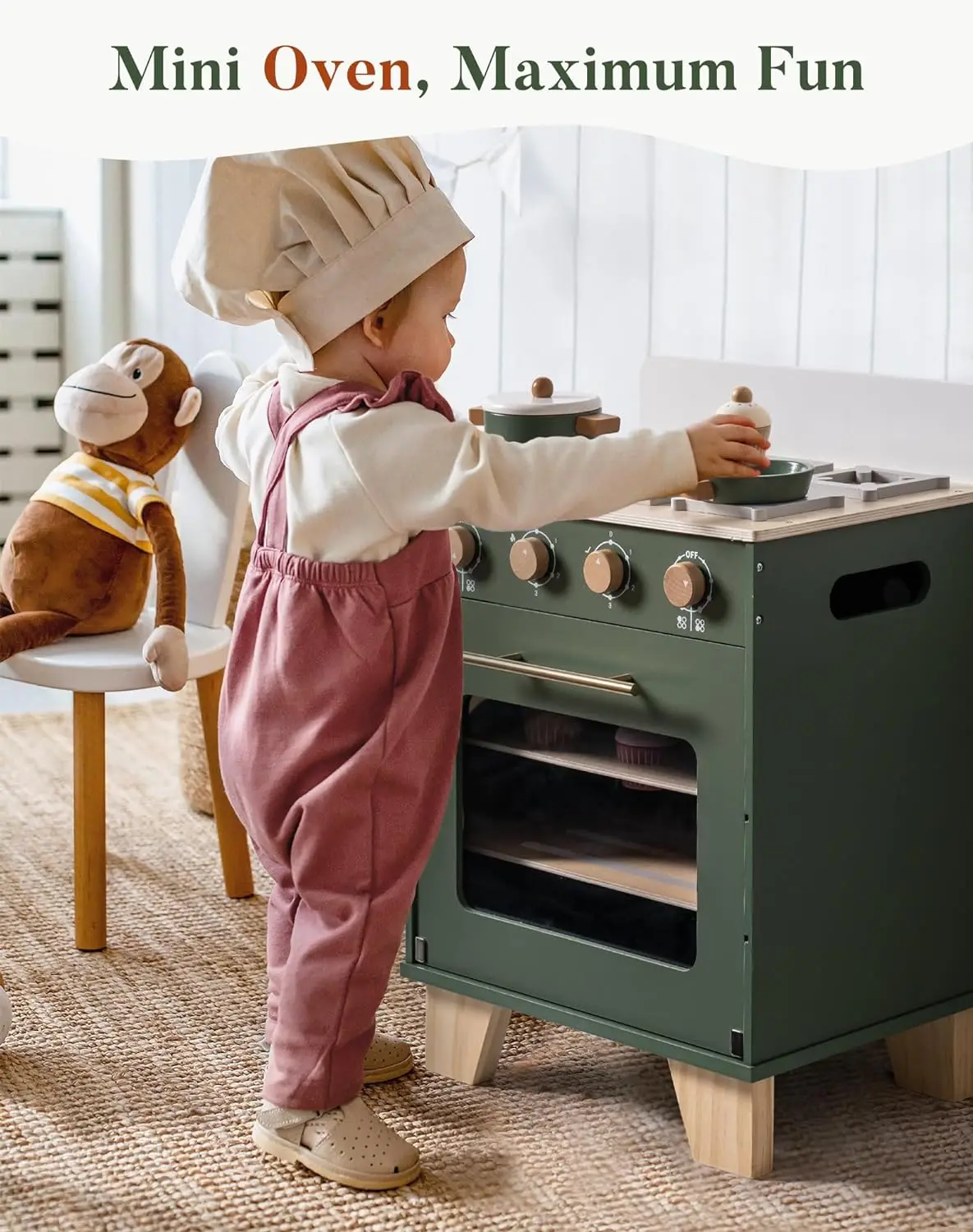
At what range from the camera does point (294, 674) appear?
165cm

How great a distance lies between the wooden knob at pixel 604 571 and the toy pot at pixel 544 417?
15cm

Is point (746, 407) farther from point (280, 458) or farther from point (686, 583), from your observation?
point (280, 458)

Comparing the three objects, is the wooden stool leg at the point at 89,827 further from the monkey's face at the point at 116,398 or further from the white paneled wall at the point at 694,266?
the white paneled wall at the point at 694,266

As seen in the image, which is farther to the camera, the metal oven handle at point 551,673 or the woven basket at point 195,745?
the woven basket at point 195,745

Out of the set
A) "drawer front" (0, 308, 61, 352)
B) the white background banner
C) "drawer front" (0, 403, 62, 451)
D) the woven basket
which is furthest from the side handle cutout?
"drawer front" (0, 308, 61, 352)

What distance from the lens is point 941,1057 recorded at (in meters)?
1.88

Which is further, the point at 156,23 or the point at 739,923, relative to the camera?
the point at 156,23

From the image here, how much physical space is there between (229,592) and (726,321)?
2.57ft

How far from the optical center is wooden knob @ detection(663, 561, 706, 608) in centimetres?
161

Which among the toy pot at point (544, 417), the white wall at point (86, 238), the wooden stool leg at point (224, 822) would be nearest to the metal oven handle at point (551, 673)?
the toy pot at point (544, 417)

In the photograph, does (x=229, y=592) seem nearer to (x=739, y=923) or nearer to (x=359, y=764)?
(x=359, y=764)

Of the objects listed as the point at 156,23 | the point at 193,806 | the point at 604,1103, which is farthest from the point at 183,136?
the point at 604,1103

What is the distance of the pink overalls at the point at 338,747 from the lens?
64.3 inches

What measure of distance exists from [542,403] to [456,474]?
32 cm
